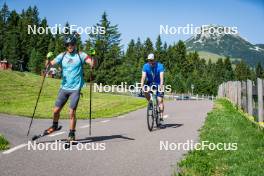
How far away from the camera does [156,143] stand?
31.4ft

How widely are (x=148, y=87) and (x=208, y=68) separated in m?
183

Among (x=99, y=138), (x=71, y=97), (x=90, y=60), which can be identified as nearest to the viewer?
(x=90, y=60)

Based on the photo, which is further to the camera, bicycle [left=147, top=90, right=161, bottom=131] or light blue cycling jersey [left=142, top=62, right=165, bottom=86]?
light blue cycling jersey [left=142, top=62, right=165, bottom=86]

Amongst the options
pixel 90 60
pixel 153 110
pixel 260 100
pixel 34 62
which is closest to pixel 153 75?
pixel 153 110

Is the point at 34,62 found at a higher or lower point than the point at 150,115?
higher

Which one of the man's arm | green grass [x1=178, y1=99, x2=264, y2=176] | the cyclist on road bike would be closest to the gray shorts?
the man's arm

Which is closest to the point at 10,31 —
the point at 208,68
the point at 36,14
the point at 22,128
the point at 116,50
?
the point at 36,14

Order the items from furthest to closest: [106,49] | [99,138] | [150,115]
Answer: [106,49] < [150,115] < [99,138]

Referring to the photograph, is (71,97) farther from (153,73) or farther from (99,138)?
(153,73)

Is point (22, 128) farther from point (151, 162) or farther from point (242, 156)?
point (242, 156)

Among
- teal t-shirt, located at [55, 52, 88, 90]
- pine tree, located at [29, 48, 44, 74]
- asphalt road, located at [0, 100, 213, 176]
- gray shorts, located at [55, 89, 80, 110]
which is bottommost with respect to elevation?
asphalt road, located at [0, 100, 213, 176]

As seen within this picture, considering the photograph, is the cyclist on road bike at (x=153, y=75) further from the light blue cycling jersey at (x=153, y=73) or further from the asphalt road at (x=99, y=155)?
the asphalt road at (x=99, y=155)

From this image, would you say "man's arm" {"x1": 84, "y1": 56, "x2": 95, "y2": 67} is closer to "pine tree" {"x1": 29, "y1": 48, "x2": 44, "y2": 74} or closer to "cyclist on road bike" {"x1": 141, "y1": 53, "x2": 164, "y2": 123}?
"cyclist on road bike" {"x1": 141, "y1": 53, "x2": 164, "y2": 123}

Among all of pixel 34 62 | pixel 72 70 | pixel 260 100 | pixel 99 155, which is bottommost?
pixel 99 155
